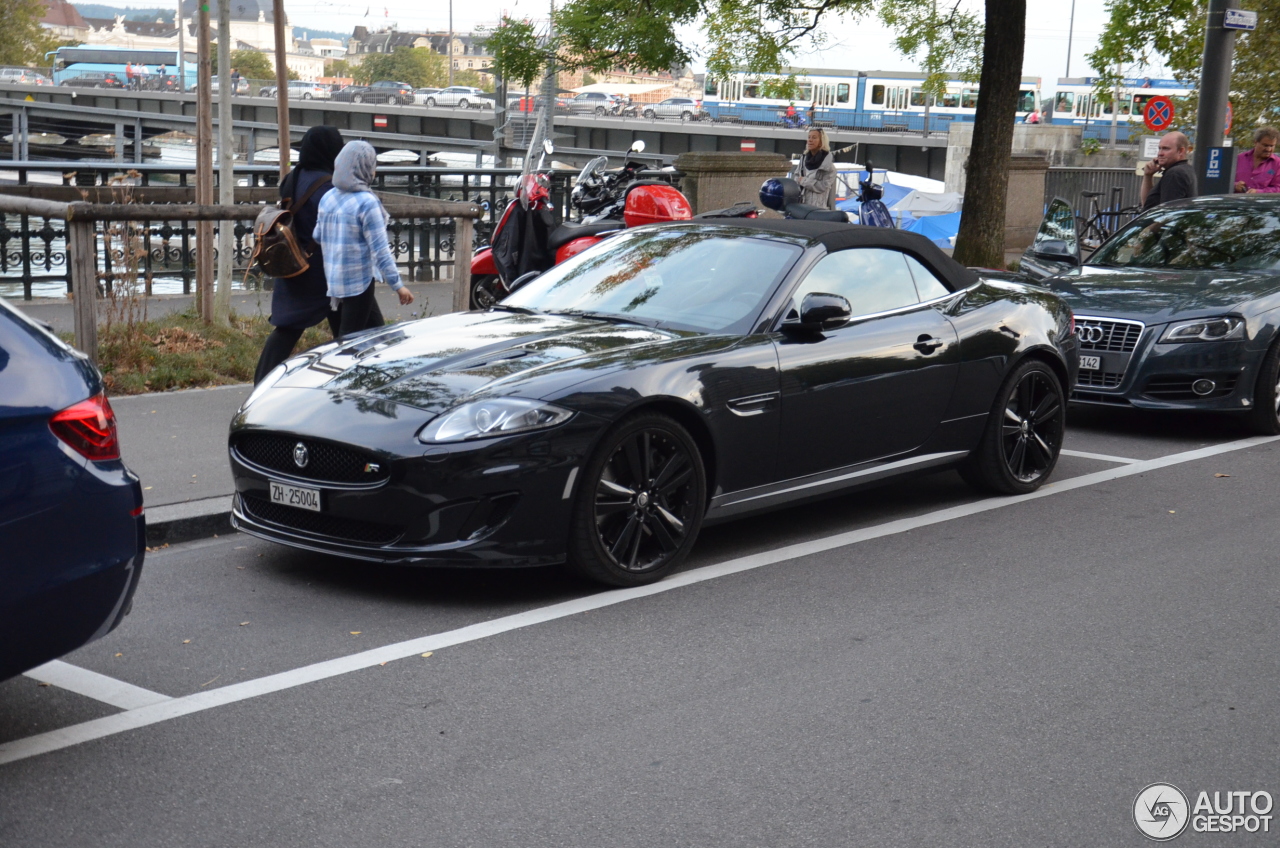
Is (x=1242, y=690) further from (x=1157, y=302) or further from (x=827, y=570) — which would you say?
(x=1157, y=302)

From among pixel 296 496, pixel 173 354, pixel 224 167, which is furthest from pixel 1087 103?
pixel 296 496

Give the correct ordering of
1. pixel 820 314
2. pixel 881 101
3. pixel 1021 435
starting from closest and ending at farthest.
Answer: pixel 820 314 < pixel 1021 435 < pixel 881 101

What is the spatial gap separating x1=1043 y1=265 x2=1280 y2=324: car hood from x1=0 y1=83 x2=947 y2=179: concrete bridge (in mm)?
46134

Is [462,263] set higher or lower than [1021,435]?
higher

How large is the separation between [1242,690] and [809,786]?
5.71 ft

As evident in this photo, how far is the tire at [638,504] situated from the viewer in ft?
18.2

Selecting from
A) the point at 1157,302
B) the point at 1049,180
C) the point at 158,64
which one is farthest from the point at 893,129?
the point at 158,64

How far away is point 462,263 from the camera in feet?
37.1

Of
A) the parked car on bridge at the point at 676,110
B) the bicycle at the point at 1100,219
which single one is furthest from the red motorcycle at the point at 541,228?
the parked car on bridge at the point at 676,110

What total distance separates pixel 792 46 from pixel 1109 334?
1254cm

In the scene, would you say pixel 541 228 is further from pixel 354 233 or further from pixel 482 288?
pixel 354 233

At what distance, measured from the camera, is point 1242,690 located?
471 centimetres

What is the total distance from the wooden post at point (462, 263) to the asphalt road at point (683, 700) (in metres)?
5.07

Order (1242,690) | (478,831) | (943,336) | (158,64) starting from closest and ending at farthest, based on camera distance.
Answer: (478,831) → (1242,690) → (943,336) → (158,64)
